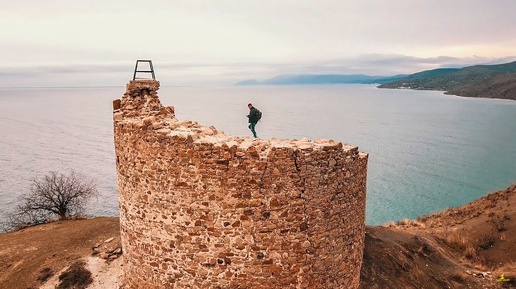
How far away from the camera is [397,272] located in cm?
1216

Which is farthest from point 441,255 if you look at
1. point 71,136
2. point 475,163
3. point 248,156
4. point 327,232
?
point 71,136

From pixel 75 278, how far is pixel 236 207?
7207mm

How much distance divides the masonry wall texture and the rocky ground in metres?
3.75

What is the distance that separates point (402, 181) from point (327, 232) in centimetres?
3727

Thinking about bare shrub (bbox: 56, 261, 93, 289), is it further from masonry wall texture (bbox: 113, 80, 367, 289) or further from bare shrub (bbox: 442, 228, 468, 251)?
bare shrub (bbox: 442, 228, 468, 251)

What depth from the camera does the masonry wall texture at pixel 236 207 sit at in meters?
7.33

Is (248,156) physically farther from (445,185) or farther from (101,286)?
(445,185)

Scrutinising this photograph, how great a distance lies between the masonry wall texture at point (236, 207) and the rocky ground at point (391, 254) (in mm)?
3749

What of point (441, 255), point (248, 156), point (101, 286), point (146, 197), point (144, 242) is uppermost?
point (248, 156)

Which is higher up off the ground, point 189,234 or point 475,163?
point 189,234

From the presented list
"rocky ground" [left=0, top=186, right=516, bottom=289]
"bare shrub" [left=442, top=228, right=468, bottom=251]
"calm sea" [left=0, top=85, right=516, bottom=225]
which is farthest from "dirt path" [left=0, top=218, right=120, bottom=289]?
"bare shrub" [left=442, top=228, right=468, bottom=251]

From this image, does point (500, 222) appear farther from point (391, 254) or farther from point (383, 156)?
point (383, 156)

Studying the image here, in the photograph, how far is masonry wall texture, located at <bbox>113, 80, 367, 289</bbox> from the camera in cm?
733

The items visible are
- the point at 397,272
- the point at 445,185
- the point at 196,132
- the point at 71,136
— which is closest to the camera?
the point at 196,132
